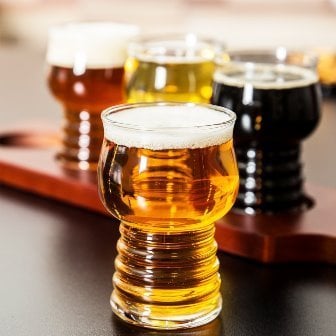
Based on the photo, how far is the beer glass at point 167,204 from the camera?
88 cm

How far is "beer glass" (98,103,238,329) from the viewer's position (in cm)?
88

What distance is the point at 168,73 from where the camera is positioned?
1.31m

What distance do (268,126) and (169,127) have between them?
13.9 inches

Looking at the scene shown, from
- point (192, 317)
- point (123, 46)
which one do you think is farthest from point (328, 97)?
point (192, 317)

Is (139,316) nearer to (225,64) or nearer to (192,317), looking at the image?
(192,317)

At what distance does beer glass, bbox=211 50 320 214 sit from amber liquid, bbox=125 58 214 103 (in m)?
0.08

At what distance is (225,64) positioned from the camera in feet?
4.06

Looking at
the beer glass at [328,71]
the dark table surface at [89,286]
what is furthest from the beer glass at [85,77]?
the beer glass at [328,71]

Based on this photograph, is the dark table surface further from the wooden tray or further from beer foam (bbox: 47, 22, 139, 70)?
beer foam (bbox: 47, 22, 139, 70)

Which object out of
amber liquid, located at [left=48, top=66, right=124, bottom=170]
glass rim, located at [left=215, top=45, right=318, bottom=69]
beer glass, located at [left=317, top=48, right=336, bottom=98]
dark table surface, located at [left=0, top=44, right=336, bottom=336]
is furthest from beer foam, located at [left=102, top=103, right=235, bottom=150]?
beer glass, located at [left=317, top=48, right=336, bottom=98]

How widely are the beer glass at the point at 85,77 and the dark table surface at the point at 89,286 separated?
7.2 inches

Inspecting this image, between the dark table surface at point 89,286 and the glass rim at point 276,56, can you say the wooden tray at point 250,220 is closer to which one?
the dark table surface at point 89,286

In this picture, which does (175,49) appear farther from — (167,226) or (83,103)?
(167,226)

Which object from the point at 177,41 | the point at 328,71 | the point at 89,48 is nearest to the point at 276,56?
the point at 177,41
